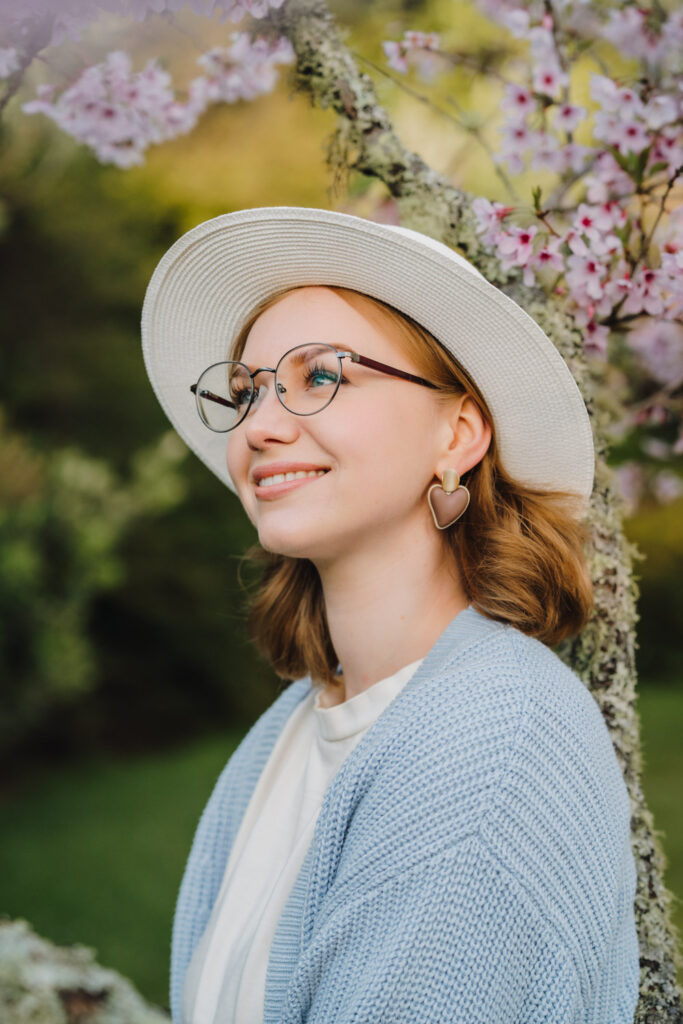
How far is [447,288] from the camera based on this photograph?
4.82 feet

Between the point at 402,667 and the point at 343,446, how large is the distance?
0.39 metres

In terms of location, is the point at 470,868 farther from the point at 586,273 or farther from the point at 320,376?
the point at 586,273

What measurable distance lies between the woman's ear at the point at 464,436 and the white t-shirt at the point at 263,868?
13.5 inches

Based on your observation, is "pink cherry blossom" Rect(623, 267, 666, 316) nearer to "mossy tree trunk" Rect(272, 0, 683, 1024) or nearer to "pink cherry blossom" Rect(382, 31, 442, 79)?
"mossy tree trunk" Rect(272, 0, 683, 1024)

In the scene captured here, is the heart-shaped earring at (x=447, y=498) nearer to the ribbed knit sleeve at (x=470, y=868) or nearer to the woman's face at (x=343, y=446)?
the woman's face at (x=343, y=446)

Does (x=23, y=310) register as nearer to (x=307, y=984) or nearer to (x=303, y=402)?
(x=303, y=402)

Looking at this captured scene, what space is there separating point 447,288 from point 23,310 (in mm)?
4783

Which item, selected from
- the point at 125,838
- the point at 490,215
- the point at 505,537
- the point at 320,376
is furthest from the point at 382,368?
the point at 125,838

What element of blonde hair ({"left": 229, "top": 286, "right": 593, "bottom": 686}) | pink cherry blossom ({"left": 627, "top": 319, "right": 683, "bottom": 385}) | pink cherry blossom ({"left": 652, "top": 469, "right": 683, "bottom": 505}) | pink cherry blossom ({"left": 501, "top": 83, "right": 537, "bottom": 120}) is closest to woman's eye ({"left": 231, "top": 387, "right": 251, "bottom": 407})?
blonde hair ({"left": 229, "top": 286, "right": 593, "bottom": 686})

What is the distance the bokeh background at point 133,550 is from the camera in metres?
4.61

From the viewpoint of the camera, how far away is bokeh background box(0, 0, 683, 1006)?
4605 mm

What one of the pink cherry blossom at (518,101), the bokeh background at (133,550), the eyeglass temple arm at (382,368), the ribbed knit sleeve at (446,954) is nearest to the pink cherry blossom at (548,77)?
the pink cherry blossom at (518,101)

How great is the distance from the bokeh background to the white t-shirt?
281 centimetres

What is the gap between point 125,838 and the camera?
15.5 feet
